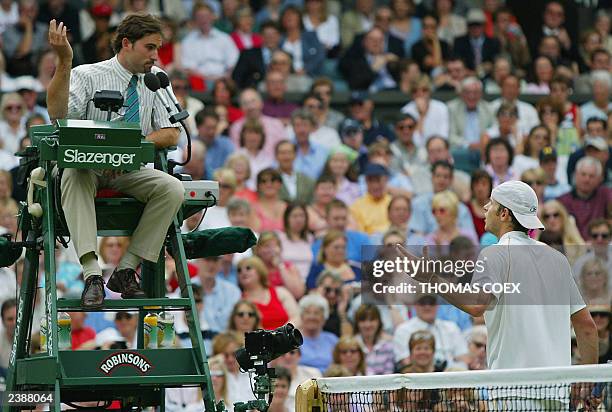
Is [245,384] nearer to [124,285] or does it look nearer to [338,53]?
[124,285]

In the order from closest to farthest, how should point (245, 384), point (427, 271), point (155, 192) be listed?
point (427, 271), point (155, 192), point (245, 384)

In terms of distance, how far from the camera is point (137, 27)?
9.61 metres

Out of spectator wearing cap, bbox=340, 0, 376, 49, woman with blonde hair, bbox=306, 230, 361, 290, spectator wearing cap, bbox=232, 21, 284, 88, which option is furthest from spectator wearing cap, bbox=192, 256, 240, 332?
spectator wearing cap, bbox=340, 0, 376, 49

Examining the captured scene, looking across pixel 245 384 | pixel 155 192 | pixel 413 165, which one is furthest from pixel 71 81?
pixel 413 165

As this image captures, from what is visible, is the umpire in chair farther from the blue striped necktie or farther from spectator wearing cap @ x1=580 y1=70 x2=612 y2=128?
spectator wearing cap @ x1=580 y1=70 x2=612 y2=128

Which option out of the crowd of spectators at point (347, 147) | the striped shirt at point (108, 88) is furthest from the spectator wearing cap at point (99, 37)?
the striped shirt at point (108, 88)

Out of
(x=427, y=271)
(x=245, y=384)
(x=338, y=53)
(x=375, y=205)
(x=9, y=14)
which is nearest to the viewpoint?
(x=427, y=271)

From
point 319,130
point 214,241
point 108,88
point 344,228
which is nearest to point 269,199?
point 344,228

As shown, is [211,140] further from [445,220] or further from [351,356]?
[351,356]

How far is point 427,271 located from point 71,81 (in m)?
2.59

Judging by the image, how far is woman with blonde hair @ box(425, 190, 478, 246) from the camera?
649 inches

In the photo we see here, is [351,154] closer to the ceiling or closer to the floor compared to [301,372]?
closer to the ceiling

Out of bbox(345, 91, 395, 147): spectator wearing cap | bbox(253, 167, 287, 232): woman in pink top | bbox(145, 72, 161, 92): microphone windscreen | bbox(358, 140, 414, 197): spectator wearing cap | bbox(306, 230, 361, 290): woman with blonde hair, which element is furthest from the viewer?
bbox(345, 91, 395, 147): spectator wearing cap

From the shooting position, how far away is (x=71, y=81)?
956cm
